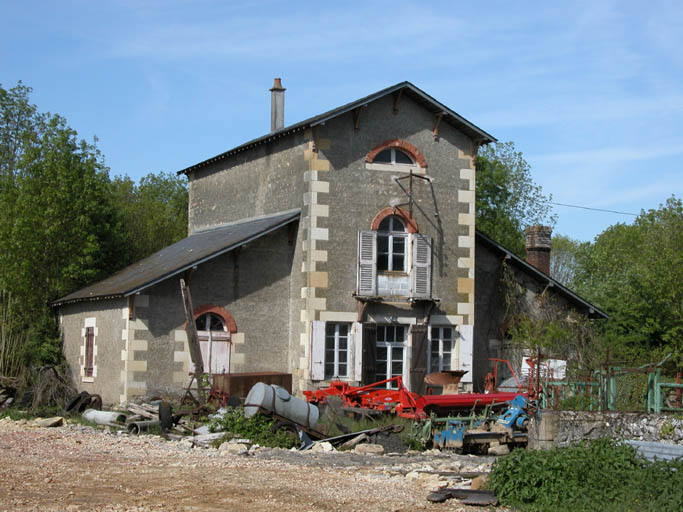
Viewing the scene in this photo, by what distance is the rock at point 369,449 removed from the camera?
15.4 meters

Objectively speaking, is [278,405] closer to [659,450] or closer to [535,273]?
[659,450]

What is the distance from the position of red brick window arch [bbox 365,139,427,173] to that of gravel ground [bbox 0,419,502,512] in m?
8.39

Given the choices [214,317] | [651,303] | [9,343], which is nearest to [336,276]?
[214,317]

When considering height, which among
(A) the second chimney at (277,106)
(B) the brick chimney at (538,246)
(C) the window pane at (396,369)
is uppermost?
(A) the second chimney at (277,106)

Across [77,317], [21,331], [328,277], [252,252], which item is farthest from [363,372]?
[21,331]

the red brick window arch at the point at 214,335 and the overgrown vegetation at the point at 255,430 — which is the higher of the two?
the red brick window arch at the point at 214,335

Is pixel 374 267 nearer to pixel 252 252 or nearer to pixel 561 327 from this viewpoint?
pixel 252 252

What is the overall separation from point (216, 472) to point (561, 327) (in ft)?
42.9

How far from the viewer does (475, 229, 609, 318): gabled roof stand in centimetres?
2333

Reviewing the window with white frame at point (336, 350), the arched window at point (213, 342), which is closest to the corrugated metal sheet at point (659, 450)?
the window with white frame at point (336, 350)

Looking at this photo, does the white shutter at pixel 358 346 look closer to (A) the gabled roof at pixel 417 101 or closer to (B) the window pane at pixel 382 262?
(B) the window pane at pixel 382 262

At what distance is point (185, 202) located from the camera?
160 ft

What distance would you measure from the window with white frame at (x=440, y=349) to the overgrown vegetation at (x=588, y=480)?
10.2 meters

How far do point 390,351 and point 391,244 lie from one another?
98.6 inches
